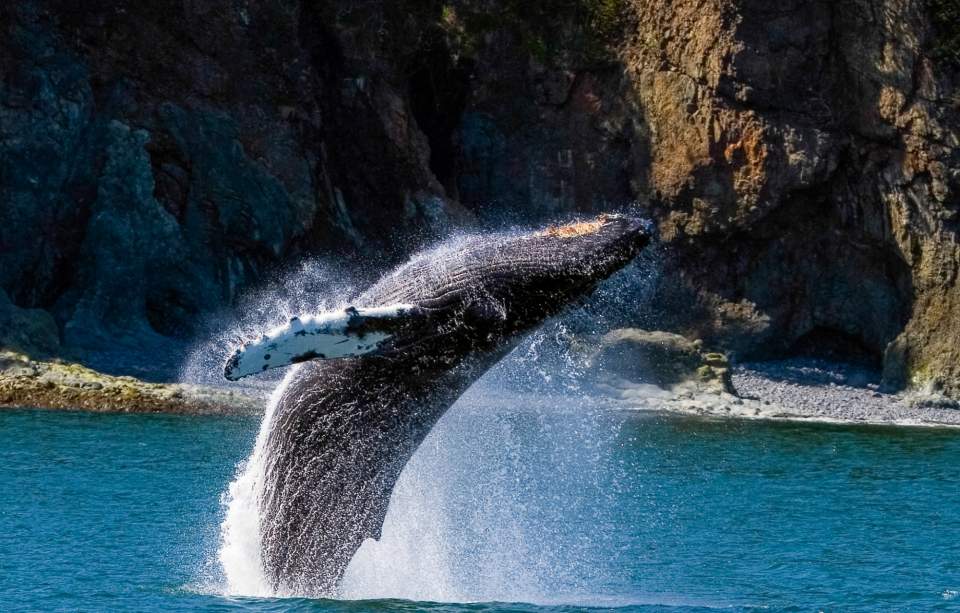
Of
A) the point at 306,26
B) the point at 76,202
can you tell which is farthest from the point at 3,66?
the point at 306,26

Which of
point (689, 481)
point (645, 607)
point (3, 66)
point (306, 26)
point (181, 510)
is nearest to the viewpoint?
point (645, 607)

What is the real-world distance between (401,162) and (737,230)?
369 inches

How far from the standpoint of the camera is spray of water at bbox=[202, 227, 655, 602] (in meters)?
11.8

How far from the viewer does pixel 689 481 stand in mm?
20625

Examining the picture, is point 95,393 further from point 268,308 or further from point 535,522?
point 535,522

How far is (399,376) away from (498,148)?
29856mm

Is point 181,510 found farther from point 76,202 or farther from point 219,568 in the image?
point 76,202

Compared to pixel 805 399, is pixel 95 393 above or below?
above

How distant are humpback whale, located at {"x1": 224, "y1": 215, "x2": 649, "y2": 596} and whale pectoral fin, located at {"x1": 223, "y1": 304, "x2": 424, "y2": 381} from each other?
250mm

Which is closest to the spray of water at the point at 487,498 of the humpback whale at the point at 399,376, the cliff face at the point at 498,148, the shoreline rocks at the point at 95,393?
the humpback whale at the point at 399,376

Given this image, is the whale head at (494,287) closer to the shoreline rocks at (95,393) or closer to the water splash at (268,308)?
the shoreline rocks at (95,393)

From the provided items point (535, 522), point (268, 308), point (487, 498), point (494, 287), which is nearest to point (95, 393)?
point (268, 308)

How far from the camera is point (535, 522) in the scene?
16953mm

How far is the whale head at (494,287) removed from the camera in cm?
1016
